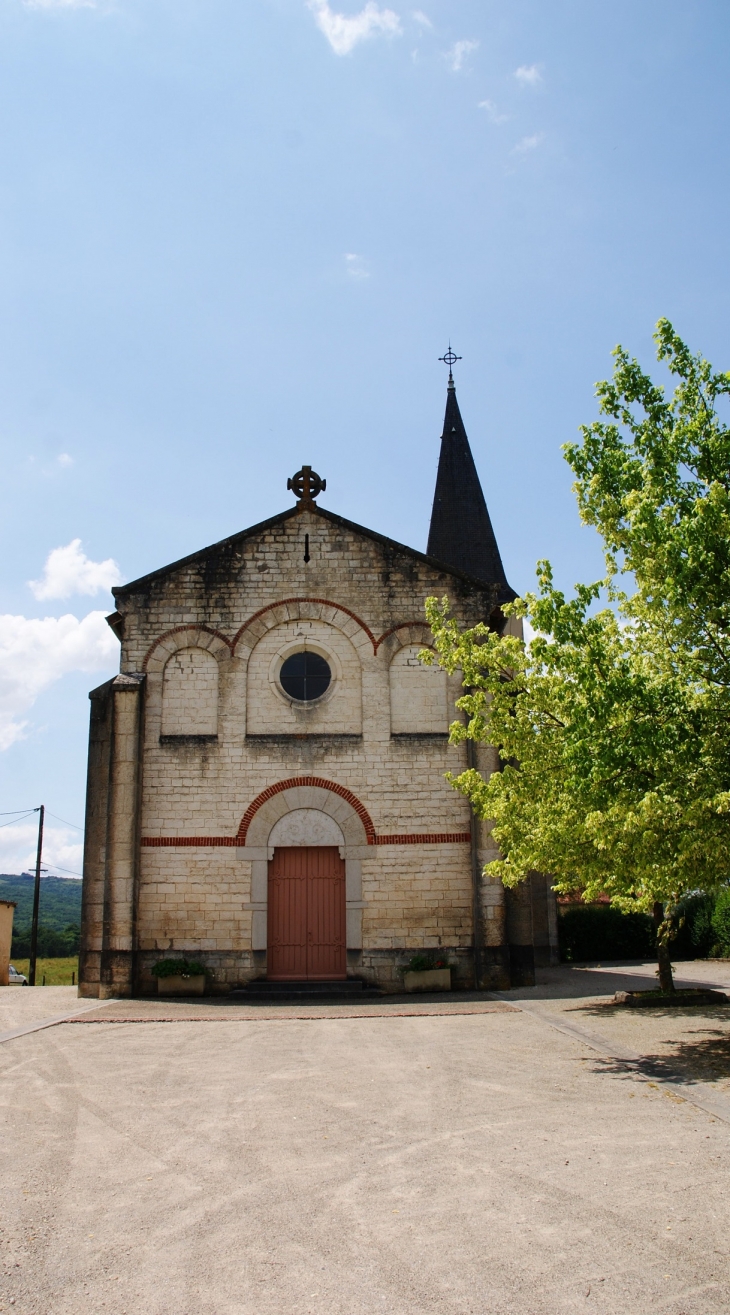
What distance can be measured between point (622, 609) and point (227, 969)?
859cm

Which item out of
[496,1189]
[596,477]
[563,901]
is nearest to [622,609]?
[596,477]

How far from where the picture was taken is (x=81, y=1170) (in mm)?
5875

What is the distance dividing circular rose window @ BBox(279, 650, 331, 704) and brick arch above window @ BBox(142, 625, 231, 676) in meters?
1.03

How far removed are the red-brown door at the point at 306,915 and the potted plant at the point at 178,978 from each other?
42.5 inches

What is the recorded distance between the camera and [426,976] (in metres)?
14.7

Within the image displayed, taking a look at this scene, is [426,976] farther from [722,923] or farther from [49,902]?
[49,902]

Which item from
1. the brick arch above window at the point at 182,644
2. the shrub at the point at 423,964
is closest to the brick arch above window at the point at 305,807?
the shrub at the point at 423,964

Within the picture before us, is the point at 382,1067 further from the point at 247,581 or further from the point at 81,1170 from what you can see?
the point at 247,581

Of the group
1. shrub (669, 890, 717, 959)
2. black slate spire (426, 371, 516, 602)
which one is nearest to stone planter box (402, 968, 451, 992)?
black slate spire (426, 371, 516, 602)

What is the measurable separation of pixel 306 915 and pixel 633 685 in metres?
8.98

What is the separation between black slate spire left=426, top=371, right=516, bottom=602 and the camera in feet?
78.8

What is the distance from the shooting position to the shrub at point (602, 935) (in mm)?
25828

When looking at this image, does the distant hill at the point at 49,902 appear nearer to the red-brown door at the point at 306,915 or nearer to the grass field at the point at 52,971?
the grass field at the point at 52,971

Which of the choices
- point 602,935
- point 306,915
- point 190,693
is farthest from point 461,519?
point 306,915
